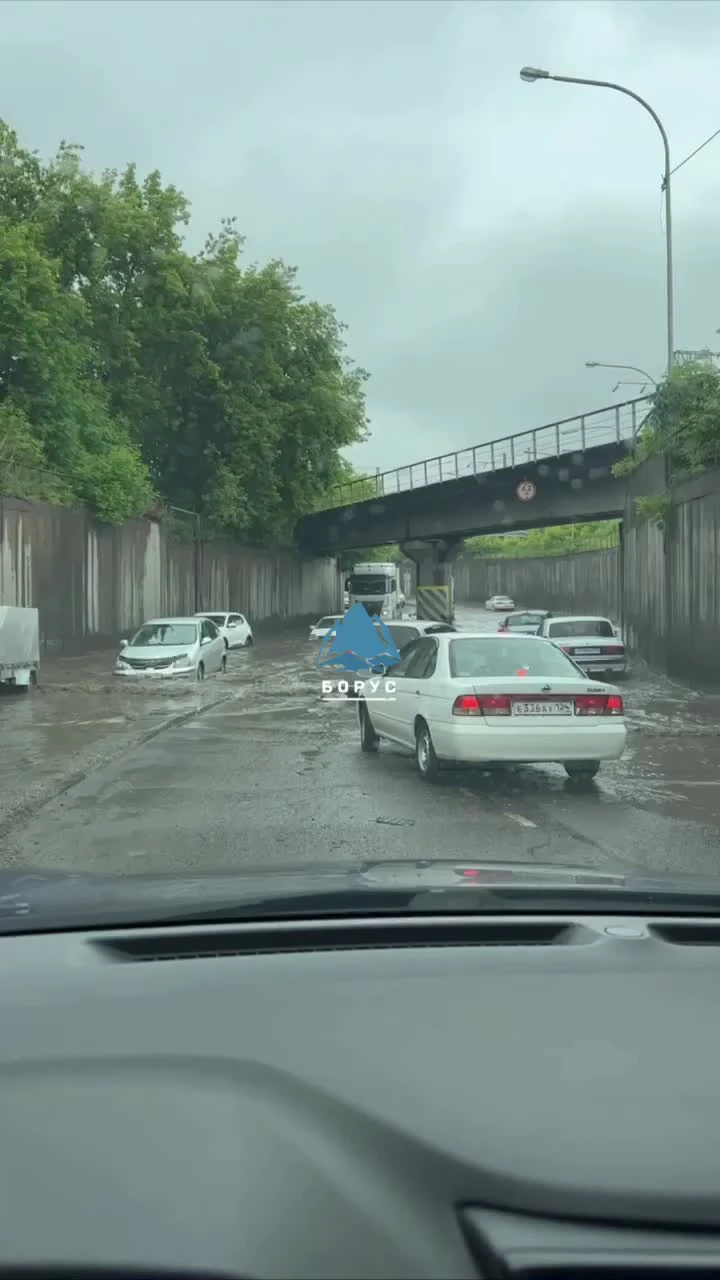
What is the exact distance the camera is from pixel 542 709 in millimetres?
11070

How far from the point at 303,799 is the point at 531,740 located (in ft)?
6.75

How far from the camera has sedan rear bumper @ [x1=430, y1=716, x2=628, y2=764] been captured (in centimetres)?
1101

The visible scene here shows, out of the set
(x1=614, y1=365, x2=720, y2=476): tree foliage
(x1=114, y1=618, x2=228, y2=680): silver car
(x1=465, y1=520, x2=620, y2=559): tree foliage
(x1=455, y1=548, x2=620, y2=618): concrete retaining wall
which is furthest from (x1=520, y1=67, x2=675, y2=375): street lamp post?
(x1=465, y1=520, x2=620, y2=559): tree foliage

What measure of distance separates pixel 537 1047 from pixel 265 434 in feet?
158

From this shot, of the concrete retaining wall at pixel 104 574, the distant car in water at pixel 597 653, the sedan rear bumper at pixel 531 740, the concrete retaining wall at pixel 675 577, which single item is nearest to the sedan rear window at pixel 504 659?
the sedan rear bumper at pixel 531 740

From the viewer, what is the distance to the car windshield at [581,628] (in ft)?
90.6

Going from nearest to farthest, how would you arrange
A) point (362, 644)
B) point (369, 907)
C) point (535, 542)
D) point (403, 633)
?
point (369, 907) < point (362, 644) < point (403, 633) < point (535, 542)

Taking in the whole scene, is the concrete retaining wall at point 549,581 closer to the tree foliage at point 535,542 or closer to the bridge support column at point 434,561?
the tree foliage at point 535,542

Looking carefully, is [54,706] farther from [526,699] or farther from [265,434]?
[265,434]

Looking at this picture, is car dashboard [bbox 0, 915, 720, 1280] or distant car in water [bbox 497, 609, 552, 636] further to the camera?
distant car in water [bbox 497, 609, 552, 636]

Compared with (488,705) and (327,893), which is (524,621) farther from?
(327,893)

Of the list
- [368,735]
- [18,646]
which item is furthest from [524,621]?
[368,735]

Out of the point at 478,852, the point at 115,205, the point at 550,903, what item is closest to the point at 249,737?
the point at 478,852

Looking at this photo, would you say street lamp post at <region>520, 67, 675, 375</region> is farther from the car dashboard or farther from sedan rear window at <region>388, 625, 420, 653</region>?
the car dashboard
